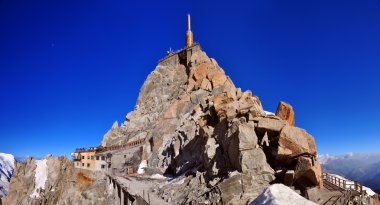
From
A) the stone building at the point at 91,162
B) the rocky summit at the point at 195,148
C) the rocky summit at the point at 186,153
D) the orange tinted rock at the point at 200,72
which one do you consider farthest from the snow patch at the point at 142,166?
the orange tinted rock at the point at 200,72

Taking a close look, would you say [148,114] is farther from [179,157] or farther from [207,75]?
[179,157]

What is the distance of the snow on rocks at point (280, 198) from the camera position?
42.6 ft

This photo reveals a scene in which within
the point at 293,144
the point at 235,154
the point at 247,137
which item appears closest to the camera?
the point at 293,144

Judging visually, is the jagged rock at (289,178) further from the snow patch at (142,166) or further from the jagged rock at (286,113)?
the snow patch at (142,166)

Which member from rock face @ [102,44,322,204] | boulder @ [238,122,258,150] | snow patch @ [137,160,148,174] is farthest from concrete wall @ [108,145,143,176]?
boulder @ [238,122,258,150]

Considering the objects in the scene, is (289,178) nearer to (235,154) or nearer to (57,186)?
(235,154)

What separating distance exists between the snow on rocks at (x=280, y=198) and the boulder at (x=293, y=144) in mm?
8613

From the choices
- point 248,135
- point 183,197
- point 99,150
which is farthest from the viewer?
point 99,150

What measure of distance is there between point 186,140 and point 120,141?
37.0 m

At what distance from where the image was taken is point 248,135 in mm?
24922

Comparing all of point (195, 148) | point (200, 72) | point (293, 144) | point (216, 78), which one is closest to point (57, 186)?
point (200, 72)

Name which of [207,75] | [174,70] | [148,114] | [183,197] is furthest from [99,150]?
[183,197]

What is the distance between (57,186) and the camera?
2906 inches

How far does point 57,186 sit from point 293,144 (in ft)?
226
